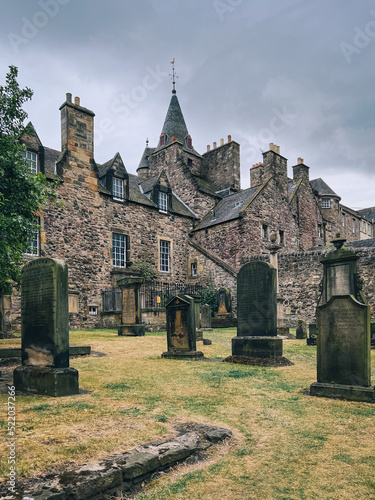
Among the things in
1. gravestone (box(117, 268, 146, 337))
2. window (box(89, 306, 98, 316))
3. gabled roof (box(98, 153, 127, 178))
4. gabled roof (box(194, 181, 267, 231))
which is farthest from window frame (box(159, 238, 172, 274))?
gravestone (box(117, 268, 146, 337))

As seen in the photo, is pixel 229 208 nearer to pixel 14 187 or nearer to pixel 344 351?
pixel 14 187

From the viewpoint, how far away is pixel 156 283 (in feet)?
76.2

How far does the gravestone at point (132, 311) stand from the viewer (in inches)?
610

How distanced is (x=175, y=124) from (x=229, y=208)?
10917mm

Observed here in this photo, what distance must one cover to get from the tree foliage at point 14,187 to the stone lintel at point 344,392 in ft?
22.5

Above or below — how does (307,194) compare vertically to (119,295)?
above

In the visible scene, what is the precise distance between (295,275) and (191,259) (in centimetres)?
744

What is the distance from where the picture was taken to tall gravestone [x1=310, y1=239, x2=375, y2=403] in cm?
594

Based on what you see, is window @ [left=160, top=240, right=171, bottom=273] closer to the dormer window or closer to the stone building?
the stone building

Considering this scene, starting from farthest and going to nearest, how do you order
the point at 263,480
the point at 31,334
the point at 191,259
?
the point at 191,259 → the point at 31,334 → the point at 263,480

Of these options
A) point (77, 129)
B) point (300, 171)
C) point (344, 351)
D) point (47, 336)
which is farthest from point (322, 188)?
point (47, 336)

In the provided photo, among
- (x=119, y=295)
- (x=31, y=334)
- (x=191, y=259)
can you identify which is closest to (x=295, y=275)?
(x=191, y=259)

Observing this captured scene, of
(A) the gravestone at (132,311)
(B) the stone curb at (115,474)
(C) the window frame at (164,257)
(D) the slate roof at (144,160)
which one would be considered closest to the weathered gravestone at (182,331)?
(A) the gravestone at (132,311)

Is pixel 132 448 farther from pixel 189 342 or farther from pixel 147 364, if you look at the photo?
pixel 189 342
